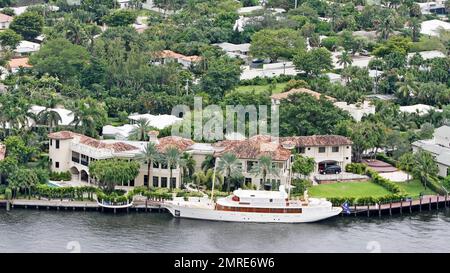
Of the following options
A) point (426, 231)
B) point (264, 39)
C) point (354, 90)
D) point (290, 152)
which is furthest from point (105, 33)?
point (426, 231)

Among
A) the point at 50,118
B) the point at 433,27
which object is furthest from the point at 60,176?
the point at 433,27

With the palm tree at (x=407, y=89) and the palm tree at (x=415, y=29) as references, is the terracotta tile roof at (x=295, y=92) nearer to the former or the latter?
the palm tree at (x=407, y=89)

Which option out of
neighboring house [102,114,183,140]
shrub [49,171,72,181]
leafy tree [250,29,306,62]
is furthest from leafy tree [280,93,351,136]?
leafy tree [250,29,306,62]

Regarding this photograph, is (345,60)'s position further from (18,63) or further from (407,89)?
(18,63)

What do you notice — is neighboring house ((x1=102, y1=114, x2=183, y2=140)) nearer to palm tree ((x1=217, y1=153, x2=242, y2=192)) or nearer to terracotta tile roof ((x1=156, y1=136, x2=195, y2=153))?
terracotta tile roof ((x1=156, y1=136, x2=195, y2=153))

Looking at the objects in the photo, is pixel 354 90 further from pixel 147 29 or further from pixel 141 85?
pixel 147 29

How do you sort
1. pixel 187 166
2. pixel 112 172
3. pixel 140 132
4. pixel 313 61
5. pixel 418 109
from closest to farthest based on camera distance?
pixel 112 172, pixel 187 166, pixel 140 132, pixel 418 109, pixel 313 61
